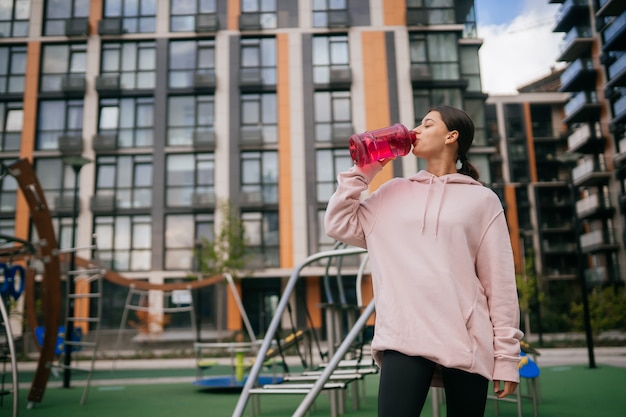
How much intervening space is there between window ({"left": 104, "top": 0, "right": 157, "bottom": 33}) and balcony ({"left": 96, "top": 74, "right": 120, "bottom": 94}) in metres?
2.27

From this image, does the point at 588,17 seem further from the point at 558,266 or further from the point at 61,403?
the point at 61,403

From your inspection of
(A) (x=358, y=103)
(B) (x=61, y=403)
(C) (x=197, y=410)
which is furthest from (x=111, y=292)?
(C) (x=197, y=410)

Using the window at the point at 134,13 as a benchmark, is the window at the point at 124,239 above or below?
below

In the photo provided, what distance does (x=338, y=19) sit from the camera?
25.7m

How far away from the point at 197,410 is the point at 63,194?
2003cm

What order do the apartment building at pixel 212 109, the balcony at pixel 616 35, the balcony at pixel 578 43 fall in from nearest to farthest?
1. the apartment building at pixel 212 109
2. the balcony at pixel 616 35
3. the balcony at pixel 578 43

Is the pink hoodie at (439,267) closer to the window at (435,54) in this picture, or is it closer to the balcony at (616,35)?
the window at (435,54)

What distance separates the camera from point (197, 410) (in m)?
6.77

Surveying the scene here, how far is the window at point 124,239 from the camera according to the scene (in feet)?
79.6

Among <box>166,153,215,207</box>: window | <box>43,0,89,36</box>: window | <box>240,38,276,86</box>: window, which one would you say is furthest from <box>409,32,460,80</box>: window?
<box>43,0,89,36</box>: window

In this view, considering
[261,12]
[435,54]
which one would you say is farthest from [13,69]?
[435,54]

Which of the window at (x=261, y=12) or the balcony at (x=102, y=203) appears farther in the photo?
the window at (x=261, y=12)

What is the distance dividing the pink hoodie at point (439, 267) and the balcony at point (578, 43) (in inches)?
1494

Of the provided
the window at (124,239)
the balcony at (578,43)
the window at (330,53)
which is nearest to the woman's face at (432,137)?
the window at (124,239)
